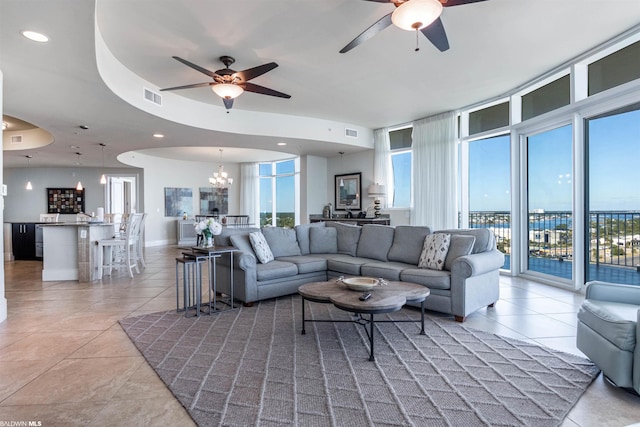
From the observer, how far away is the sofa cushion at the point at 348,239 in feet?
16.6

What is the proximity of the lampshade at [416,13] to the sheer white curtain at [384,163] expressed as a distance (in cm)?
514

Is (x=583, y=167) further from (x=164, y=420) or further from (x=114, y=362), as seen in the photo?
(x=114, y=362)

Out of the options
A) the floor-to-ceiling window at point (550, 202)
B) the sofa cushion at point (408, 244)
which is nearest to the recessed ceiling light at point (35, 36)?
the sofa cushion at point (408, 244)

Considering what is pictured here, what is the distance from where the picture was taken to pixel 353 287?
9.77 feet

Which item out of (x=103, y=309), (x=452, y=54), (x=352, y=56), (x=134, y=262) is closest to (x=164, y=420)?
(x=103, y=309)

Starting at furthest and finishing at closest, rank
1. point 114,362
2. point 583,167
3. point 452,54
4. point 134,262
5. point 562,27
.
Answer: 1. point 134,262
2. point 583,167
3. point 452,54
4. point 562,27
5. point 114,362

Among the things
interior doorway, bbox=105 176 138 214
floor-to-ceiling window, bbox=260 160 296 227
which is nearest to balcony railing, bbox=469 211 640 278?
floor-to-ceiling window, bbox=260 160 296 227

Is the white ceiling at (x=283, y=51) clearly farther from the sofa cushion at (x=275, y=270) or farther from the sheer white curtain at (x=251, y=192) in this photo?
the sheer white curtain at (x=251, y=192)

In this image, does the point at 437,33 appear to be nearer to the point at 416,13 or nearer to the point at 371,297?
the point at 416,13

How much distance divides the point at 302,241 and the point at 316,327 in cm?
205

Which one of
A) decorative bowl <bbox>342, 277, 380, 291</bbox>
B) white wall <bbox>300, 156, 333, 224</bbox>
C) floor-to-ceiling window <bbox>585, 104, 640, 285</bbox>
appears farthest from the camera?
white wall <bbox>300, 156, 333, 224</bbox>

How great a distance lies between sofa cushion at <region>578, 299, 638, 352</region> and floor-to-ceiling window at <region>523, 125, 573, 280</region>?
2.83 metres

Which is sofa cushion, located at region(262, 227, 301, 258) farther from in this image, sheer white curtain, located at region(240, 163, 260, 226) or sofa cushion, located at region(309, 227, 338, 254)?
sheer white curtain, located at region(240, 163, 260, 226)

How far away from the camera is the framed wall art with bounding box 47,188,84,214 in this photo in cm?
957
